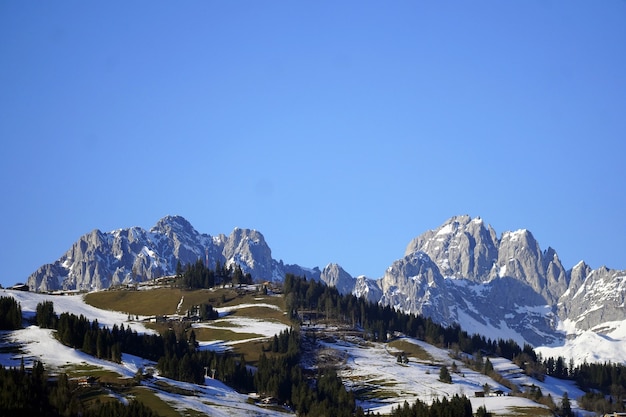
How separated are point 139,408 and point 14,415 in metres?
26.5

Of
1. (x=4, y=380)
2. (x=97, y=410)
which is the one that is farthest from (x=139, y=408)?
(x=4, y=380)

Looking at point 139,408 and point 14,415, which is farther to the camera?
point 139,408

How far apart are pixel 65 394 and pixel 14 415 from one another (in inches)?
894

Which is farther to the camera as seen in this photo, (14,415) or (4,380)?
(4,380)

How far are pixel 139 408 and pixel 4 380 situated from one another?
24265 millimetres

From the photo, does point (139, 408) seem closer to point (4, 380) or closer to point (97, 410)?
point (97, 410)

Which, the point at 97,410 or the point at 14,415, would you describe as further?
the point at 97,410

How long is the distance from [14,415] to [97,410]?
1941 cm

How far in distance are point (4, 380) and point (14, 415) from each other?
1512 cm

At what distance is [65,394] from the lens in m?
196

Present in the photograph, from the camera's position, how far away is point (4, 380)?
187 metres

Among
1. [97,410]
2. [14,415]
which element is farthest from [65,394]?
[14,415]

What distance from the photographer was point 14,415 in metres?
173

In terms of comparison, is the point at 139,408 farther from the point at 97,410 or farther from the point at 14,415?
the point at 14,415
